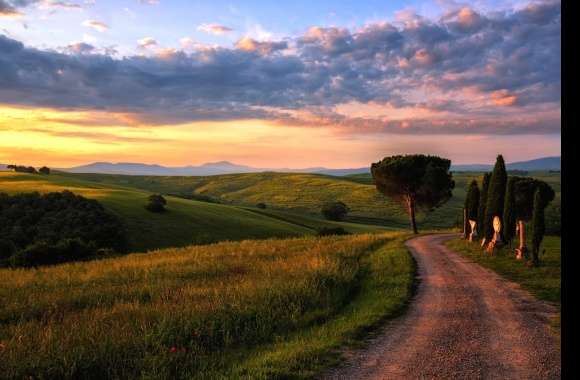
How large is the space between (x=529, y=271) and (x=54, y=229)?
150 ft

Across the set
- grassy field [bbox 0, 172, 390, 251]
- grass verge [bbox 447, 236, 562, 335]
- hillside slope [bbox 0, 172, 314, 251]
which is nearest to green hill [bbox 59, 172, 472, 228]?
grassy field [bbox 0, 172, 390, 251]

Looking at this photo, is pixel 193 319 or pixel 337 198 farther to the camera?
pixel 337 198

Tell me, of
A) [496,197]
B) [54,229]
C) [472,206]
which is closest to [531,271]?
[496,197]

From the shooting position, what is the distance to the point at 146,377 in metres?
8.20

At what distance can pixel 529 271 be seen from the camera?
2000 cm

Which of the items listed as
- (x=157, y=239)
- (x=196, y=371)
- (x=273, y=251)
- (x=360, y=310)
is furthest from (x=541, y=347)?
(x=157, y=239)

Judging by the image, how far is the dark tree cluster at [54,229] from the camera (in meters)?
35.0

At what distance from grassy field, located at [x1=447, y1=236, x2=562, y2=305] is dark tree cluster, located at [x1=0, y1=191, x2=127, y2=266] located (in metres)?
31.7

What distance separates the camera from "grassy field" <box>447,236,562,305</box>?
51.5ft

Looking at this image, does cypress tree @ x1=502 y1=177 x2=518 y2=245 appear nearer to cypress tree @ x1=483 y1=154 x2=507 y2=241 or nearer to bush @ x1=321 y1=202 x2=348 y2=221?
cypress tree @ x1=483 y1=154 x2=507 y2=241

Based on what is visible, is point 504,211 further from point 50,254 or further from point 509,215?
point 50,254

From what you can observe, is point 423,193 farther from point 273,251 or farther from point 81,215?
point 81,215

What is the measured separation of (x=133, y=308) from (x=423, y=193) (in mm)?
51465
